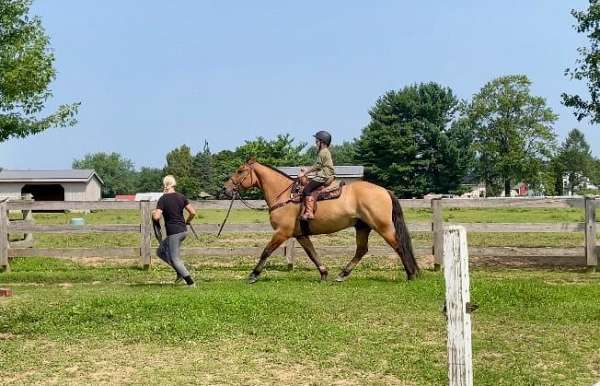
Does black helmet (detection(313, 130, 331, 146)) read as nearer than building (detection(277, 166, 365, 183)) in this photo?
Yes

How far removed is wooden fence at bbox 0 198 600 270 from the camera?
12758 mm

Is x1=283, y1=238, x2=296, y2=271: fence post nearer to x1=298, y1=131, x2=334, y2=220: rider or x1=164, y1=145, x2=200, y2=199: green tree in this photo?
x1=298, y1=131, x2=334, y2=220: rider

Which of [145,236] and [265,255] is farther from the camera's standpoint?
[145,236]

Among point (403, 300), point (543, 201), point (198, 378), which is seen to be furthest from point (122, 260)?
point (198, 378)

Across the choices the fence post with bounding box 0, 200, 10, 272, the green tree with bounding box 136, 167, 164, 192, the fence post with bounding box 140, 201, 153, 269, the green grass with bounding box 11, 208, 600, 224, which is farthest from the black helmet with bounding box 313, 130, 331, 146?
the green tree with bounding box 136, 167, 164, 192

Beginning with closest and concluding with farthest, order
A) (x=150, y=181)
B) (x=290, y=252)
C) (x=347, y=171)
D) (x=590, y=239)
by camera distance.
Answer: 1. (x=590, y=239)
2. (x=290, y=252)
3. (x=347, y=171)
4. (x=150, y=181)

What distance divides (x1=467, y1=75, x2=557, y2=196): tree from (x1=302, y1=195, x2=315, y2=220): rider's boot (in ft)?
202

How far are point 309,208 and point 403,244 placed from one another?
1786mm

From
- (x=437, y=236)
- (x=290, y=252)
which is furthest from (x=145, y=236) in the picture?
(x=437, y=236)

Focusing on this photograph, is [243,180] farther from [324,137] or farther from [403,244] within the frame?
[403,244]

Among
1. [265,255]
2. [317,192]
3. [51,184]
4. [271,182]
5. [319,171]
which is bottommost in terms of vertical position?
[265,255]

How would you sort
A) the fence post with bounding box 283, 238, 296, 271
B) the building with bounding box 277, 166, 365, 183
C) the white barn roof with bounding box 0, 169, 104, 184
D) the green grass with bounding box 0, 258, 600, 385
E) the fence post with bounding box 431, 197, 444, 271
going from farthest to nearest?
the building with bounding box 277, 166, 365, 183 < the white barn roof with bounding box 0, 169, 104, 184 < the fence post with bounding box 283, 238, 296, 271 < the fence post with bounding box 431, 197, 444, 271 < the green grass with bounding box 0, 258, 600, 385

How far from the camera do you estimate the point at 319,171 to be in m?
11.6

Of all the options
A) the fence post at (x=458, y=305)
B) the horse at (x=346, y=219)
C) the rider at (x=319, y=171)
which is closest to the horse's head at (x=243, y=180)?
the horse at (x=346, y=219)
